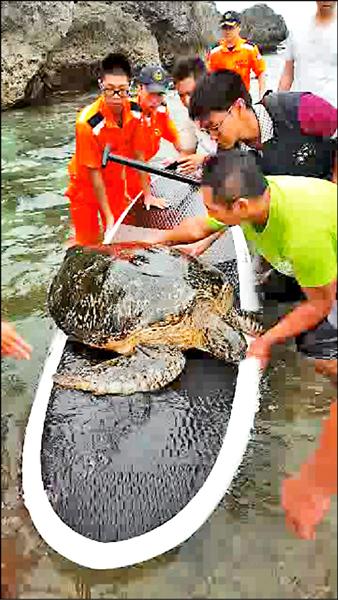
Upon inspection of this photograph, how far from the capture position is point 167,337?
12.1ft

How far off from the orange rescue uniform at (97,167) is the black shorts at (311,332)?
1.59m

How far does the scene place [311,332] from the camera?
300 centimetres

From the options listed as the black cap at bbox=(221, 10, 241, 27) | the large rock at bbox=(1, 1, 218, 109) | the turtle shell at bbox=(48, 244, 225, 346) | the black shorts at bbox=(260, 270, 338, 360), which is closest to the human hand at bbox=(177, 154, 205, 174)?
the turtle shell at bbox=(48, 244, 225, 346)

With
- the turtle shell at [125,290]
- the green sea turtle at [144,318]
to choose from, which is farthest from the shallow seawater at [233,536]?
the turtle shell at [125,290]

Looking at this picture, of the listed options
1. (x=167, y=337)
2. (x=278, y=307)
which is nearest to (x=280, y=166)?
(x=278, y=307)

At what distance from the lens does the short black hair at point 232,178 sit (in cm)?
264

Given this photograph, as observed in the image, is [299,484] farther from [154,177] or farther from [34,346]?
[154,177]

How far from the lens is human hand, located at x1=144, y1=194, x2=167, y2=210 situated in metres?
5.29

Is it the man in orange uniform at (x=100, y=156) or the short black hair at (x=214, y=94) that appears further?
the man in orange uniform at (x=100, y=156)

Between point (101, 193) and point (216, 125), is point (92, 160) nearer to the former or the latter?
point (101, 193)

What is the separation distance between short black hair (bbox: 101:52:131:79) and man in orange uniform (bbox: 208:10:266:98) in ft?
8.21

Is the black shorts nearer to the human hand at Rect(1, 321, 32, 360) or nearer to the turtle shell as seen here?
the turtle shell

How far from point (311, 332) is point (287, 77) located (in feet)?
6.64

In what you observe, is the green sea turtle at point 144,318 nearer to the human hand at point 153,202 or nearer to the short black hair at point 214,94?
the short black hair at point 214,94
